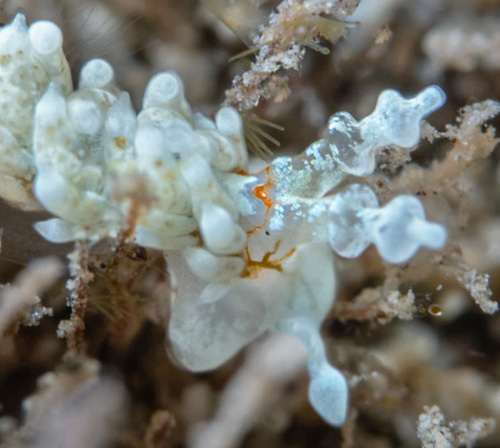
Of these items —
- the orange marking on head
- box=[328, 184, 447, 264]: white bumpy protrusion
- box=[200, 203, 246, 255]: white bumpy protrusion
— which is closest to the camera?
box=[328, 184, 447, 264]: white bumpy protrusion

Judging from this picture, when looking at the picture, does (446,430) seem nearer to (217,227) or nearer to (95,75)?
(217,227)

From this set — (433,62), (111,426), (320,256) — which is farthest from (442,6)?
(111,426)

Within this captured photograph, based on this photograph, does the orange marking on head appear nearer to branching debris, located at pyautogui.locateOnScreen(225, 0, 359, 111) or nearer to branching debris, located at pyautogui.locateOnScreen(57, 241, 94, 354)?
branching debris, located at pyautogui.locateOnScreen(225, 0, 359, 111)

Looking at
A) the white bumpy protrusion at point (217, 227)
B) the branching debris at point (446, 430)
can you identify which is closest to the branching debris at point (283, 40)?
the white bumpy protrusion at point (217, 227)

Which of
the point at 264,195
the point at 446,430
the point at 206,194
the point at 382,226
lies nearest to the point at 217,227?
the point at 206,194

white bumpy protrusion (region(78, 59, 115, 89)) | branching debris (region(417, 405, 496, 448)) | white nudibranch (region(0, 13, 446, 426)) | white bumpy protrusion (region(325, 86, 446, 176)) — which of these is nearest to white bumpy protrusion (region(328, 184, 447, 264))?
white nudibranch (region(0, 13, 446, 426))

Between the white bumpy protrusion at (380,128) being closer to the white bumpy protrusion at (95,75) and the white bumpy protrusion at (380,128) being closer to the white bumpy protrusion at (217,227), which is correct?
the white bumpy protrusion at (217,227)

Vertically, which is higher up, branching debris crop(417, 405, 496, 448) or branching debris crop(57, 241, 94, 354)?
branching debris crop(417, 405, 496, 448)
